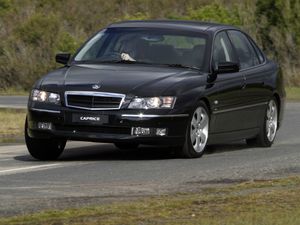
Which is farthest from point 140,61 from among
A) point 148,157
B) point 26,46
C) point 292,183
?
point 26,46

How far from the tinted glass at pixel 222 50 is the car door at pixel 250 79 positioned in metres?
0.17

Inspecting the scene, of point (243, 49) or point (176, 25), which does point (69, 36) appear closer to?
point (243, 49)

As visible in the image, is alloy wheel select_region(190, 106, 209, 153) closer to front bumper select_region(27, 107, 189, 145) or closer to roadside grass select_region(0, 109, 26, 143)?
front bumper select_region(27, 107, 189, 145)

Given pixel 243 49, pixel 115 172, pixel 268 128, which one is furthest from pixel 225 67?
pixel 115 172

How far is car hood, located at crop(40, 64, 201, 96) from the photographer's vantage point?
12359 mm

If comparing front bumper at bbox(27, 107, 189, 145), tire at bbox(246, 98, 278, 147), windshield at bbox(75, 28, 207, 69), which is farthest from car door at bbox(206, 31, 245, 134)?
front bumper at bbox(27, 107, 189, 145)

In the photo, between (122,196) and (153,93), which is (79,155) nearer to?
(153,93)

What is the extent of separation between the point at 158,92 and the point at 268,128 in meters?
2.97

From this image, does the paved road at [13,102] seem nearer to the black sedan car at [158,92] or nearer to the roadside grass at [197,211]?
the black sedan car at [158,92]

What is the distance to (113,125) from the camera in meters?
12.3

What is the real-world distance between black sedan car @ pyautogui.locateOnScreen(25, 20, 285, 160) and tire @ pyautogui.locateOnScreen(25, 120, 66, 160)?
0.01 meters

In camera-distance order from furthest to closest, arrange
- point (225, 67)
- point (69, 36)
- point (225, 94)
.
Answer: point (69, 36) → point (225, 94) → point (225, 67)

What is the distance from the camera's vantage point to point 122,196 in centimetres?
966

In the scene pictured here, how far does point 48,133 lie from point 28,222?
4.32 m
